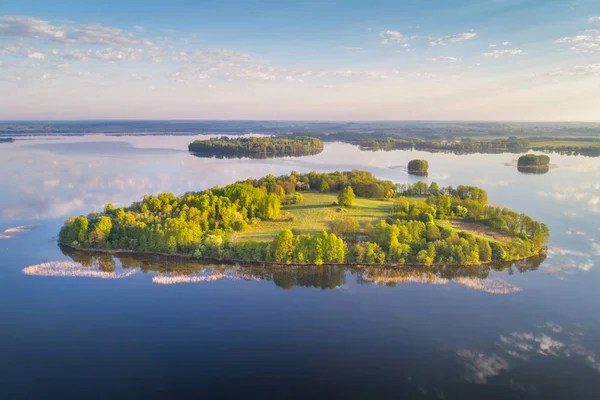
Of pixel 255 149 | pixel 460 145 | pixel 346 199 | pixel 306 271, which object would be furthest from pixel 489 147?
pixel 306 271

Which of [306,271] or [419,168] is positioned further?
[419,168]

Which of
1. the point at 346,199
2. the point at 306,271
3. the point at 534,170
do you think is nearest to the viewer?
the point at 306,271

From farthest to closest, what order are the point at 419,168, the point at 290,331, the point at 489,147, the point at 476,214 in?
the point at 489,147
the point at 419,168
the point at 476,214
the point at 290,331

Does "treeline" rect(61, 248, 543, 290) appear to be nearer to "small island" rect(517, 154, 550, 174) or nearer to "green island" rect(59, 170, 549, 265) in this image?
"green island" rect(59, 170, 549, 265)

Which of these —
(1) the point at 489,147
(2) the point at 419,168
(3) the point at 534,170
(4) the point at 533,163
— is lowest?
(3) the point at 534,170

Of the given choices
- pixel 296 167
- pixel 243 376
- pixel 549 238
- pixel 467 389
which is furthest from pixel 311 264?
pixel 296 167

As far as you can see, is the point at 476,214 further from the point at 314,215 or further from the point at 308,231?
the point at 308,231

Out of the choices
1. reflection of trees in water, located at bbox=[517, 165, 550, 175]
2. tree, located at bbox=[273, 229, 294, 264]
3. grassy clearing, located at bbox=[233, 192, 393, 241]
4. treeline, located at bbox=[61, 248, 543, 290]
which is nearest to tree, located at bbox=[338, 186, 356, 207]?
grassy clearing, located at bbox=[233, 192, 393, 241]
